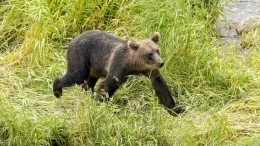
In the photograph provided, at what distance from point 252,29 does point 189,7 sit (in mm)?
869

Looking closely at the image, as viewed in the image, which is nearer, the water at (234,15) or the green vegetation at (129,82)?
the green vegetation at (129,82)

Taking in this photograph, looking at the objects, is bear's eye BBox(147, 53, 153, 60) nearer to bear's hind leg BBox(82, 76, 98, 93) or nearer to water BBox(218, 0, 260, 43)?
bear's hind leg BBox(82, 76, 98, 93)

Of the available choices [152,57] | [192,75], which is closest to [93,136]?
[152,57]

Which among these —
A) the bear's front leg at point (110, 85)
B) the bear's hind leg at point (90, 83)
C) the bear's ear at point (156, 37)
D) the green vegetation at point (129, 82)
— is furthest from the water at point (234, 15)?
the bear's front leg at point (110, 85)

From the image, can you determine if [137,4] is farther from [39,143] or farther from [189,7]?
[39,143]

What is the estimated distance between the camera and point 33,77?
30.2ft

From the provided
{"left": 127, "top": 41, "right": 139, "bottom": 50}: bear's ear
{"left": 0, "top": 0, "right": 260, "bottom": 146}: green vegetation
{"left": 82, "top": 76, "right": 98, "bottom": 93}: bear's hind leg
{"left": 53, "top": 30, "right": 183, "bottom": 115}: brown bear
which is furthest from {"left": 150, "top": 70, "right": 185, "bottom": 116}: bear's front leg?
{"left": 82, "top": 76, "right": 98, "bottom": 93}: bear's hind leg

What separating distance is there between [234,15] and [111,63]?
2738mm

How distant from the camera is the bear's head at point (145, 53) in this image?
325 inches

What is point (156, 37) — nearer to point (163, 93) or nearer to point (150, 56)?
point (150, 56)

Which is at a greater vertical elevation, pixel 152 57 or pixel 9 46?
pixel 152 57

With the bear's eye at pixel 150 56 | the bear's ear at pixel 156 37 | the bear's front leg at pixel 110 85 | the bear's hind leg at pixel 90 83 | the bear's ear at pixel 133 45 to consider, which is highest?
the bear's ear at pixel 156 37

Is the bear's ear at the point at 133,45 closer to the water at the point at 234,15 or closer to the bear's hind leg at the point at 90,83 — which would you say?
the bear's hind leg at the point at 90,83

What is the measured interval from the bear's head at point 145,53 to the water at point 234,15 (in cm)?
190
